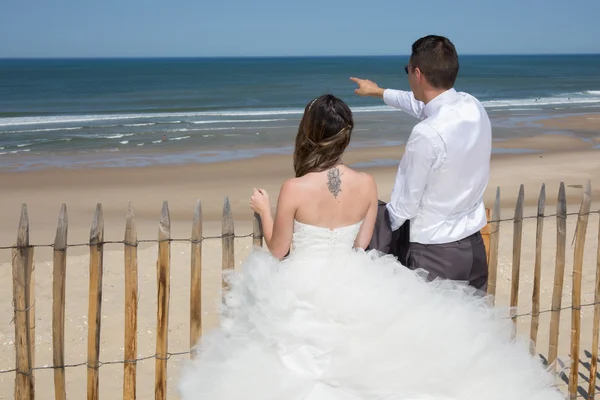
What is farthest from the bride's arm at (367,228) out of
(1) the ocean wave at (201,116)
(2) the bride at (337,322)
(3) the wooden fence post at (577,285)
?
(1) the ocean wave at (201,116)

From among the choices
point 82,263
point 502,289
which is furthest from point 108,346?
point 502,289

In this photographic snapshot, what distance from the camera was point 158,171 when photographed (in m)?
15.5

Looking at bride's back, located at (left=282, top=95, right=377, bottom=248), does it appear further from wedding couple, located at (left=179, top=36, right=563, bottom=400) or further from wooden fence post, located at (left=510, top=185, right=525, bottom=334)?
wooden fence post, located at (left=510, top=185, right=525, bottom=334)

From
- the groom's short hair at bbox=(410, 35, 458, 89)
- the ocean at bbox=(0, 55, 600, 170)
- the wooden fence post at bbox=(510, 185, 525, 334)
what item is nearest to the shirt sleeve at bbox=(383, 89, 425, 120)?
the groom's short hair at bbox=(410, 35, 458, 89)

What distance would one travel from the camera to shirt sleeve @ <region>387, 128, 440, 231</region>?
129 inches

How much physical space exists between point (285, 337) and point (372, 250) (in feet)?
1.89

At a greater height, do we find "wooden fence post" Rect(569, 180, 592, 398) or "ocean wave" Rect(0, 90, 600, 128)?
"wooden fence post" Rect(569, 180, 592, 398)

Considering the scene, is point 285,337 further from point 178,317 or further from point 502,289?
point 502,289

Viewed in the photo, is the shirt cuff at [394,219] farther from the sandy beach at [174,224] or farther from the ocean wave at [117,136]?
the ocean wave at [117,136]

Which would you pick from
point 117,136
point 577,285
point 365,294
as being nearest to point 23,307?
point 365,294

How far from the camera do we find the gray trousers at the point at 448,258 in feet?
11.6

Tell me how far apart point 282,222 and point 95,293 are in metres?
1.29

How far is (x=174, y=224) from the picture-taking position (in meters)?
10.7

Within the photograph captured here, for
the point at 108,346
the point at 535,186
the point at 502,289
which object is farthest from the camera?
the point at 535,186
